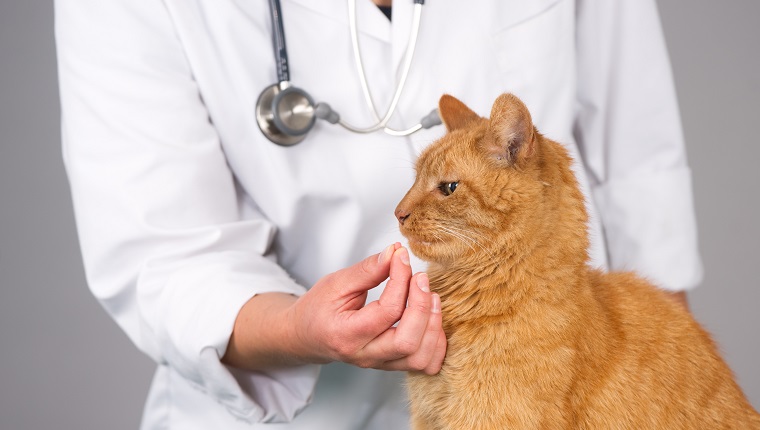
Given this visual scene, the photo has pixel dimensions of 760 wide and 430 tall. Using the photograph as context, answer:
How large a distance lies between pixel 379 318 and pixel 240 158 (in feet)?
1.86

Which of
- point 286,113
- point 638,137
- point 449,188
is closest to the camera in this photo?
point 449,188

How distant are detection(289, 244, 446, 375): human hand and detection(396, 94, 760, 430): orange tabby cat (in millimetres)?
65

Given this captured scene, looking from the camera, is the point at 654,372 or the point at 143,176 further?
the point at 143,176

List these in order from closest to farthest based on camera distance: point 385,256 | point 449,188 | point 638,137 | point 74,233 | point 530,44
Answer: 1. point 385,256
2. point 449,188
3. point 530,44
4. point 638,137
5. point 74,233

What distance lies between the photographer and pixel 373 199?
1.48 meters

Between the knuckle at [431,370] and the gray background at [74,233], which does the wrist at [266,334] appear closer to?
the knuckle at [431,370]

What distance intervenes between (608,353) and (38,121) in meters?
1.82

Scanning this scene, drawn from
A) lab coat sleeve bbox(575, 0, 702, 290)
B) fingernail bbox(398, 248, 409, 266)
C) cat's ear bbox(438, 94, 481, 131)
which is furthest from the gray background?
fingernail bbox(398, 248, 409, 266)

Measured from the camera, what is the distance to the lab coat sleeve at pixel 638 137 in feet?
5.48

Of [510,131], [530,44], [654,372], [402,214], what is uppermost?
[530,44]

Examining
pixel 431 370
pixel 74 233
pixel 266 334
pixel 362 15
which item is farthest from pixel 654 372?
pixel 74 233

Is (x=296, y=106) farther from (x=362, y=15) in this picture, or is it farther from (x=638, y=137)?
(x=638, y=137)

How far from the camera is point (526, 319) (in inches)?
43.3

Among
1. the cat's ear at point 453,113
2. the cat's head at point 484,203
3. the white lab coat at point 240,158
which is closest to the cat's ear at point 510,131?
the cat's head at point 484,203
